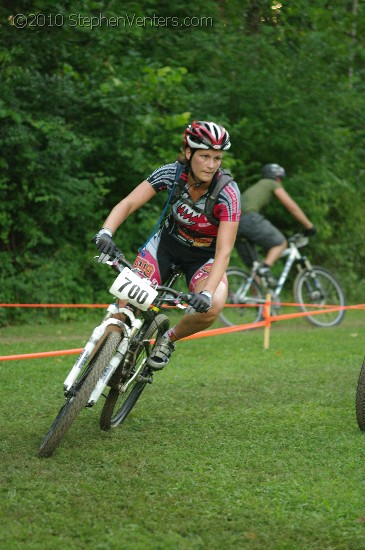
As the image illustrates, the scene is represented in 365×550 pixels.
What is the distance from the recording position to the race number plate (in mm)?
6078

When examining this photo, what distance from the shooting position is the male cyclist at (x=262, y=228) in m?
13.8

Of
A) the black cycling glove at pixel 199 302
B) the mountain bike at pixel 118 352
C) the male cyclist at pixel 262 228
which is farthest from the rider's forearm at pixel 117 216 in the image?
the male cyclist at pixel 262 228

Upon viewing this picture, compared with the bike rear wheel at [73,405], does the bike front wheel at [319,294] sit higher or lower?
lower

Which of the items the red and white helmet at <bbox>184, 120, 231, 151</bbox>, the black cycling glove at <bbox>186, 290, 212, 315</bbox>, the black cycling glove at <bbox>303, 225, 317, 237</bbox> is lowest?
the black cycling glove at <bbox>303, 225, 317, 237</bbox>

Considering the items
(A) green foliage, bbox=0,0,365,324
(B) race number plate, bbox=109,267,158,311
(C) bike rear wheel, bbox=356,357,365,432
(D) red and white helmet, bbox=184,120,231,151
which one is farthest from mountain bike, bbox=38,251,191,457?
(A) green foliage, bbox=0,0,365,324

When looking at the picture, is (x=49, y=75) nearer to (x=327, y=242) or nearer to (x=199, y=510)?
(x=327, y=242)

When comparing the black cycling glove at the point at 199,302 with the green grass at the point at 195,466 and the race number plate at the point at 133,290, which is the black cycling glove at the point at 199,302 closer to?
the race number plate at the point at 133,290

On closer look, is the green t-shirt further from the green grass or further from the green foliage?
the green grass

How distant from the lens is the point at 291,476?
18.2 ft

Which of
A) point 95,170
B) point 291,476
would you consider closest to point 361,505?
point 291,476

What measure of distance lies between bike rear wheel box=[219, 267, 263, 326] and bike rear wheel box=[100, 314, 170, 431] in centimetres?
653

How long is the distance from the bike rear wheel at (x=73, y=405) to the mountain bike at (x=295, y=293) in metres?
7.69

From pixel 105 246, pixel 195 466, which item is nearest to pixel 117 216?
pixel 105 246

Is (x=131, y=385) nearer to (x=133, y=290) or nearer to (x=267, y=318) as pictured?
(x=133, y=290)
